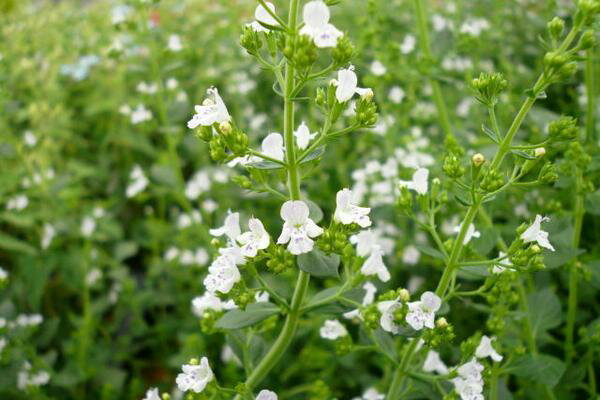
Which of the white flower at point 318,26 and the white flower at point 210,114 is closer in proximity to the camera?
the white flower at point 318,26

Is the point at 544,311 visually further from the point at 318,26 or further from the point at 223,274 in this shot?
the point at 318,26

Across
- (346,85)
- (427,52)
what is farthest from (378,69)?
(346,85)

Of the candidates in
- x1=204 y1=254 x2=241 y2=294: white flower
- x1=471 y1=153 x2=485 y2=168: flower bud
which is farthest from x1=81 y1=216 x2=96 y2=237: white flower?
x1=471 y1=153 x2=485 y2=168: flower bud

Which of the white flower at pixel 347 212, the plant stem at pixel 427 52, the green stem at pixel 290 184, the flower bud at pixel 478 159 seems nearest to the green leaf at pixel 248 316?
the green stem at pixel 290 184

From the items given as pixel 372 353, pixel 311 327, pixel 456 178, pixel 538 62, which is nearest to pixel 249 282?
pixel 311 327

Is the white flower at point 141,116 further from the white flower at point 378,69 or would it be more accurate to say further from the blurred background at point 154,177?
the white flower at point 378,69
